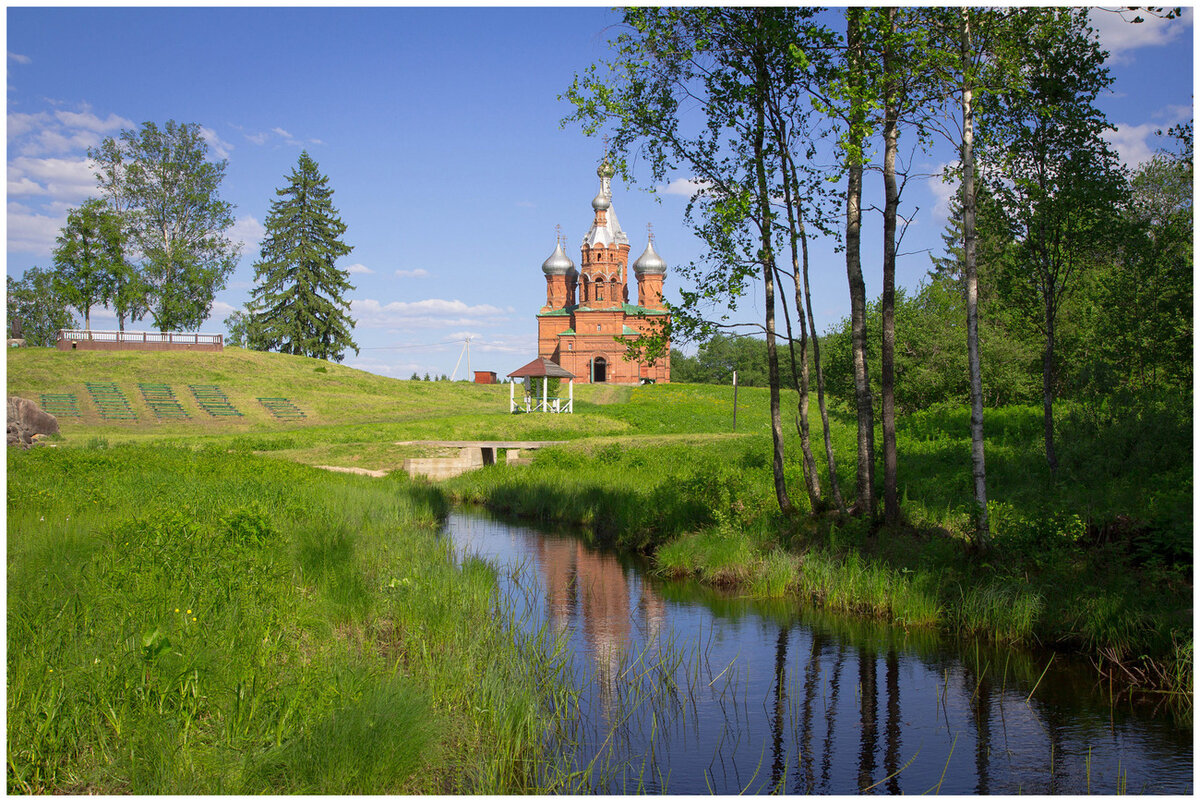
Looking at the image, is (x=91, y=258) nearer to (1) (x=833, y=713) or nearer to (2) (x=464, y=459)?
(2) (x=464, y=459)

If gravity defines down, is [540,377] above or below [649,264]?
below

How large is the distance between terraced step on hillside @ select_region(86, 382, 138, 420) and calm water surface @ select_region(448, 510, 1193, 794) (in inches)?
1488

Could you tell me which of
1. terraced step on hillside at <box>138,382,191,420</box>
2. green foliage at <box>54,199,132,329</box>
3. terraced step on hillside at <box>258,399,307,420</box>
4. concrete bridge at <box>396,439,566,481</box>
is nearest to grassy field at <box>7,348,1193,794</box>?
concrete bridge at <box>396,439,566,481</box>

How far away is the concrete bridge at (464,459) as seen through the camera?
26.9 metres

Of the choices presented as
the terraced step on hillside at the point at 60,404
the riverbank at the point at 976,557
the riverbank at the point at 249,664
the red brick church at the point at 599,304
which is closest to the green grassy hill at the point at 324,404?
the terraced step on hillside at the point at 60,404

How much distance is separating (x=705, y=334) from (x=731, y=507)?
9.94 ft

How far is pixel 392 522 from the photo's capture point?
49.0 ft

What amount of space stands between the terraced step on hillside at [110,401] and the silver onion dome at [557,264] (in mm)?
41839

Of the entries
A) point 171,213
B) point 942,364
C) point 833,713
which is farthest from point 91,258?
point 833,713

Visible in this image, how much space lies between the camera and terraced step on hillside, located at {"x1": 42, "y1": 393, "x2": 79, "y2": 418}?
1581 inches

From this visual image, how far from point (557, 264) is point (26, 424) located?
5819 cm

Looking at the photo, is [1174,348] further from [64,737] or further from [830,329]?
[64,737]

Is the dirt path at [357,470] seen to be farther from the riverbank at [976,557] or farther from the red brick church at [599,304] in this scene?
the red brick church at [599,304]

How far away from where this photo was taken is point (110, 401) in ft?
141
